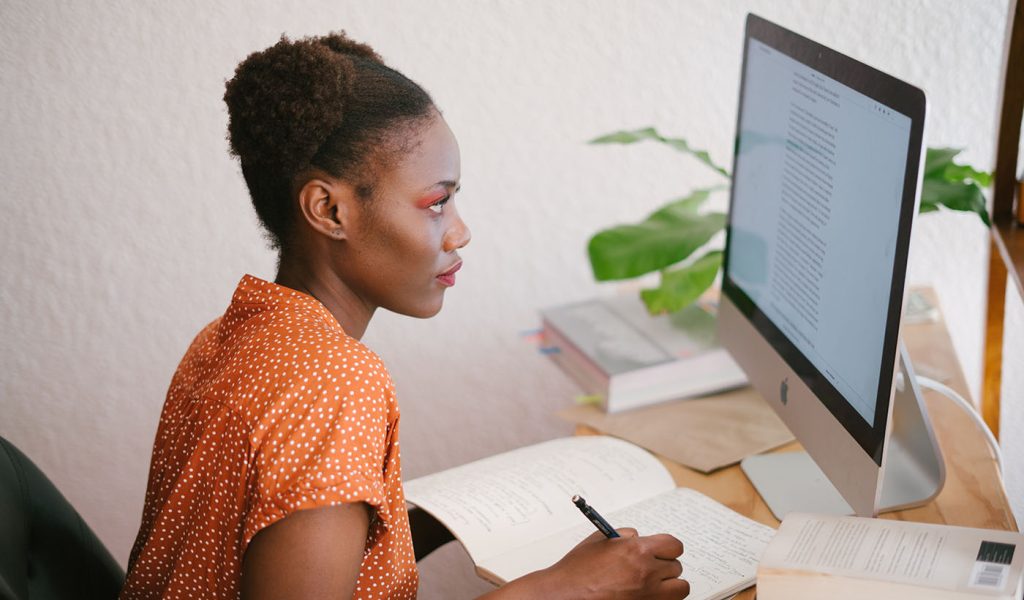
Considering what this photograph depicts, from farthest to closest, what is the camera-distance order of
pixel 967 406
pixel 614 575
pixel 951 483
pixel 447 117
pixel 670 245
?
1. pixel 447 117
2. pixel 670 245
3. pixel 967 406
4. pixel 951 483
5. pixel 614 575

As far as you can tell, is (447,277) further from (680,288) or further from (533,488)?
(680,288)

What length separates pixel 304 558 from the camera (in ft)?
2.48

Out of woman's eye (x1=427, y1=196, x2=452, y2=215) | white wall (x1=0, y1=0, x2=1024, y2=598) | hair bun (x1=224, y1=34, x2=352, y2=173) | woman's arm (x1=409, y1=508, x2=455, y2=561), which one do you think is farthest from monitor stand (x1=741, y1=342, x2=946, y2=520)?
white wall (x1=0, y1=0, x2=1024, y2=598)

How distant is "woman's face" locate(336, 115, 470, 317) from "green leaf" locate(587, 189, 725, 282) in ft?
1.24

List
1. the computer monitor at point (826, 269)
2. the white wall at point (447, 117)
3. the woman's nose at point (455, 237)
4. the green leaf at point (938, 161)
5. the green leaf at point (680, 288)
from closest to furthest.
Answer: the computer monitor at point (826, 269), the woman's nose at point (455, 237), the green leaf at point (938, 161), the green leaf at point (680, 288), the white wall at point (447, 117)

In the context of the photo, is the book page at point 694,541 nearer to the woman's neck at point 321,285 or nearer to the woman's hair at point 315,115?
the woman's neck at point 321,285

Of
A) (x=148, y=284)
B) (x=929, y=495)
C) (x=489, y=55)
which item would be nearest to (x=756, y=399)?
(x=929, y=495)

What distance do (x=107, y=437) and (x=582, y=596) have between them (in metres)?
1.21

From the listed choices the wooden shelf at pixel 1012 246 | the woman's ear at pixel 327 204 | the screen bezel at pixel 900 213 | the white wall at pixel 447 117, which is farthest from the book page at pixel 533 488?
the white wall at pixel 447 117

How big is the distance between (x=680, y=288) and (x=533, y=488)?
397 millimetres

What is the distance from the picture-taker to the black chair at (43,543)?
2.89 feet

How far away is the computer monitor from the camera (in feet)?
2.79

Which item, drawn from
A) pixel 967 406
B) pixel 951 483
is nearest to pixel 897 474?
pixel 951 483

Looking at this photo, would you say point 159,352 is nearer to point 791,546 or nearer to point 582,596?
point 582,596
